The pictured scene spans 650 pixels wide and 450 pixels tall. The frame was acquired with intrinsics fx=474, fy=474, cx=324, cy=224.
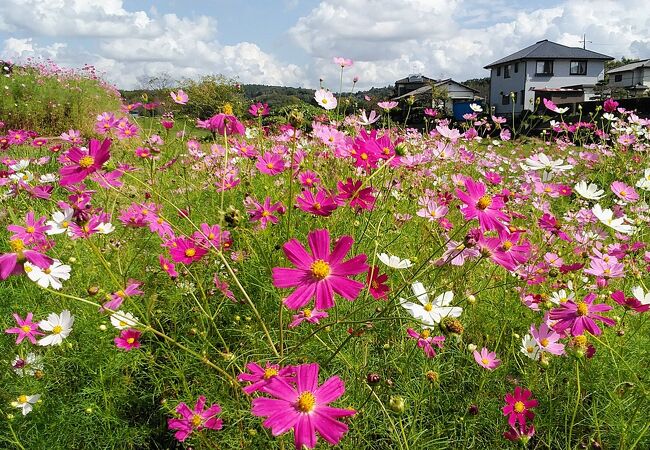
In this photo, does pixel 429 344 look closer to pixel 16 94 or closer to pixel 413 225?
pixel 413 225

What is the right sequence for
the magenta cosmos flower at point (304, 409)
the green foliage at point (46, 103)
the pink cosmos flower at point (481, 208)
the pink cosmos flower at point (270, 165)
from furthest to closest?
the green foliage at point (46, 103) → the pink cosmos flower at point (270, 165) → the pink cosmos flower at point (481, 208) → the magenta cosmos flower at point (304, 409)

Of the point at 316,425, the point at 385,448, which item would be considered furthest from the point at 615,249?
the point at 316,425

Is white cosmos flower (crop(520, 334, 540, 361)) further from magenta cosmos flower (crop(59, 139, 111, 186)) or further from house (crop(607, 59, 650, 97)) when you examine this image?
house (crop(607, 59, 650, 97))

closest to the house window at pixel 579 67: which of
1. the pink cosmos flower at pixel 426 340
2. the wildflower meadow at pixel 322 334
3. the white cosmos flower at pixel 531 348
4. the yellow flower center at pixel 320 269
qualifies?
the wildflower meadow at pixel 322 334

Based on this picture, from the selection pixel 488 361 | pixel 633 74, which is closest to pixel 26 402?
pixel 488 361

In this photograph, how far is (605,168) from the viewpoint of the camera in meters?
3.74

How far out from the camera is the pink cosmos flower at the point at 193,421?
1.14 metres

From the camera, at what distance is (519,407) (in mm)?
1150

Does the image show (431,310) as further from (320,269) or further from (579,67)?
(579,67)

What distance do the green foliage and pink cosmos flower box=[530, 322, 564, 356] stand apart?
7.97 metres

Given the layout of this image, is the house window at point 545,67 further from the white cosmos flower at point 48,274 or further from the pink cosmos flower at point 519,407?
→ the white cosmos flower at point 48,274

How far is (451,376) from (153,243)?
4.81 feet

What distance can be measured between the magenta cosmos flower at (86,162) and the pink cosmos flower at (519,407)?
42.7 inches

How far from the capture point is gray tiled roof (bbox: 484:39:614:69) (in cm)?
3225
